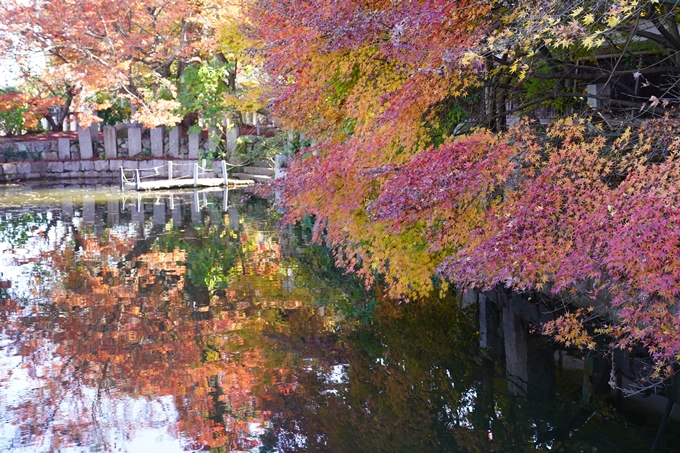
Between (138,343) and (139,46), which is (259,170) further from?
(138,343)

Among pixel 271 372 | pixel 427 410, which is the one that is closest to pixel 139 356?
pixel 271 372

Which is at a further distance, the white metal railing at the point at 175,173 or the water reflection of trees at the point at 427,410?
the white metal railing at the point at 175,173

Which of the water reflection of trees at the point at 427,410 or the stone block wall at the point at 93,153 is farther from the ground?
the stone block wall at the point at 93,153

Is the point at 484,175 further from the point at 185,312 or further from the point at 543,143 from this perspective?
the point at 185,312

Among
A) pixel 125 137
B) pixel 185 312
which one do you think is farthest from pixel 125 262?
pixel 125 137

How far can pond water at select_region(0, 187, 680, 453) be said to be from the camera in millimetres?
6230

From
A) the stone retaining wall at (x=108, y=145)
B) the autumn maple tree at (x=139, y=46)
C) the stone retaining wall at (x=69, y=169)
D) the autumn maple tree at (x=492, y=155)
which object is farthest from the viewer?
the stone retaining wall at (x=108, y=145)

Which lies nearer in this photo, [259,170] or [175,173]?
[259,170]

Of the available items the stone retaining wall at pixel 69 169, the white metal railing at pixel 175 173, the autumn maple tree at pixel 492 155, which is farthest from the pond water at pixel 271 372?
the stone retaining wall at pixel 69 169

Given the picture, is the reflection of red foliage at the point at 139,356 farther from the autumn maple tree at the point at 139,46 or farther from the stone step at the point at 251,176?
the autumn maple tree at the point at 139,46

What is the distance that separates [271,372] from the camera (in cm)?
761

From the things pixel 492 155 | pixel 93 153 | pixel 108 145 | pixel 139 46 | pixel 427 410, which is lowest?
pixel 427 410

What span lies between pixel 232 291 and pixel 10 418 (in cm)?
495

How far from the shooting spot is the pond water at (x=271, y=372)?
623cm
